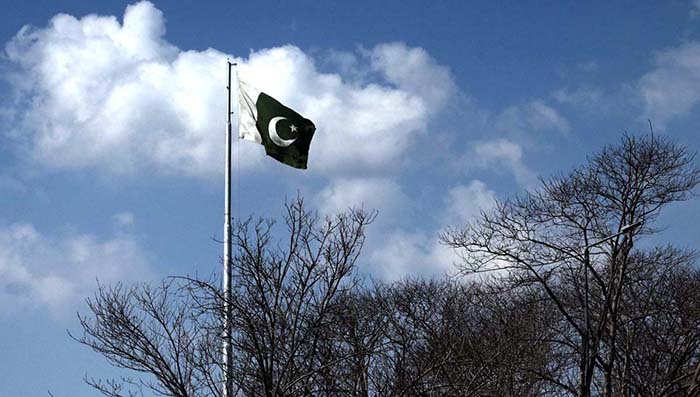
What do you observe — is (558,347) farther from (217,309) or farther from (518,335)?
(217,309)

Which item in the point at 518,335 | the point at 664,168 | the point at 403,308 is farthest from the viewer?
the point at 403,308

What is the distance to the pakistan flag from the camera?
76.7 ft

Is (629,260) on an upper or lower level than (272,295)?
upper

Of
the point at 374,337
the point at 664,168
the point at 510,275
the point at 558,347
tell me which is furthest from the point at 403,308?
the point at 374,337

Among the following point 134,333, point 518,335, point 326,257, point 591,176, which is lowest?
point 134,333

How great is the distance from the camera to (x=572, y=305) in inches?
1369

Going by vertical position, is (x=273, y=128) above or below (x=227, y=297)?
above

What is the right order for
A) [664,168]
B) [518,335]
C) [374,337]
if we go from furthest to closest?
[518,335] < [664,168] < [374,337]

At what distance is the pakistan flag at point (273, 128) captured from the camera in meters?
23.4

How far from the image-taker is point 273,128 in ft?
76.9

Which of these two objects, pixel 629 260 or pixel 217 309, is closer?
pixel 217 309

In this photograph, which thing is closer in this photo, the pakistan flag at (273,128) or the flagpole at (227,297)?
the flagpole at (227,297)

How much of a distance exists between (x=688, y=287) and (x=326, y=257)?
19.6 meters

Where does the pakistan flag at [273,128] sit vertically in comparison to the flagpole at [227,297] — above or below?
above
